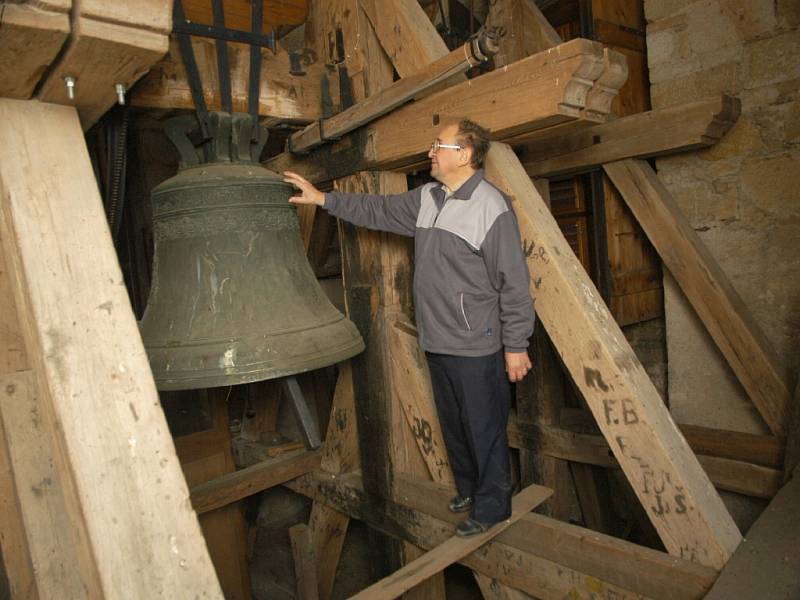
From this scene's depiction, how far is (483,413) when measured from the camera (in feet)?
6.67

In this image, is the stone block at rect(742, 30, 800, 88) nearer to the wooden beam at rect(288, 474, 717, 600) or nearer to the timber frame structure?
the timber frame structure

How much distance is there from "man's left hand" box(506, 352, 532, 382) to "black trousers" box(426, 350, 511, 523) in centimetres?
8

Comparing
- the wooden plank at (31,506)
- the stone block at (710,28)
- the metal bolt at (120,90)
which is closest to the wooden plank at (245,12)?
the metal bolt at (120,90)

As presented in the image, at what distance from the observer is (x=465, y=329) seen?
6.50 ft

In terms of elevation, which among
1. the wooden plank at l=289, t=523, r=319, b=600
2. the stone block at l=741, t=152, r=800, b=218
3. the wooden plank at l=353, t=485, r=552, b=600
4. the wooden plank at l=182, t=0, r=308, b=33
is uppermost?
the wooden plank at l=182, t=0, r=308, b=33

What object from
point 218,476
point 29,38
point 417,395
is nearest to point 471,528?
point 417,395

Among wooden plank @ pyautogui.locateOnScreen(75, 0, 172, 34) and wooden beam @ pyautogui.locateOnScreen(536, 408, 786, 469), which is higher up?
wooden plank @ pyautogui.locateOnScreen(75, 0, 172, 34)

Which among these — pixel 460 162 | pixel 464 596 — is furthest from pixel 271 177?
pixel 464 596

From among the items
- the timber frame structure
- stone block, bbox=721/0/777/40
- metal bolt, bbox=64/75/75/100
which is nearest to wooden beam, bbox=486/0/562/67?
the timber frame structure

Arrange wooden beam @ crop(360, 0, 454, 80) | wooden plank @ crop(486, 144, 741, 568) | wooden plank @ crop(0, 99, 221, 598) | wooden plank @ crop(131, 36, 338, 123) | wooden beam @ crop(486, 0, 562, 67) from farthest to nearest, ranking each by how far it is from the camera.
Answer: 1. wooden beam @ crop(486, 0, 562, 67)
2. wooden beam @ crop(360, 0, 454, 80)
3. wooden plank @ crop(131, 36, 338, 123)
4. wooden plank @ crop(486, 144, 741, 568)
5. wooden plank @ crop(0, 99, 221, 598)

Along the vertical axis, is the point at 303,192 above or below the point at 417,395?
above

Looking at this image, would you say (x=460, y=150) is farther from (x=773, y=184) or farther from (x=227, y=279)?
(x=773, y=184)

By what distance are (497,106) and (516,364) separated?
0.80m

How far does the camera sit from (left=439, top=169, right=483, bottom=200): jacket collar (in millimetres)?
1943
